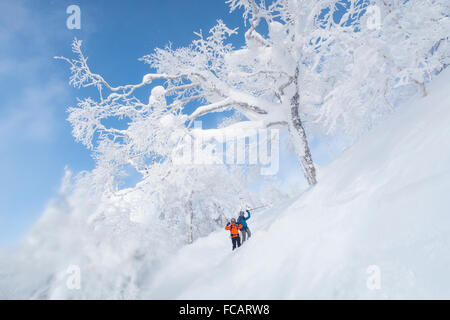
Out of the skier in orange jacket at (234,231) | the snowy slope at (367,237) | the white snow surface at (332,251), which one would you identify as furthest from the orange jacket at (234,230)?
the white snow surface at (332,251)

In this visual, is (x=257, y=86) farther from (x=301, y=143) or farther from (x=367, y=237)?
(x=367, y=237)

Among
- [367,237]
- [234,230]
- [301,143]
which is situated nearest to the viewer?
[367,237]

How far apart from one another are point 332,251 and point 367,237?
448 millimetres

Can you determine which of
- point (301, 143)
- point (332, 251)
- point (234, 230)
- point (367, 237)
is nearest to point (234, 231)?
point (234, 230)

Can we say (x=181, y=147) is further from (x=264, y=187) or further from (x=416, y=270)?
(x=264, y=187)

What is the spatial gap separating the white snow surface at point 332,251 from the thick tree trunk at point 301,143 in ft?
15.8

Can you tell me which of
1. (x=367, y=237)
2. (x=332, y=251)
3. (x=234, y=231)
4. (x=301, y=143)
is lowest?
(x=332, y=251)

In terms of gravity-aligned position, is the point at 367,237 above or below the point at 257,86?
below

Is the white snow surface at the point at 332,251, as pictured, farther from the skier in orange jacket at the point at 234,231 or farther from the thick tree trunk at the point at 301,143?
the thick tree trunk at the point at 301,143

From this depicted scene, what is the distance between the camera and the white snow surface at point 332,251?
8.55 ft

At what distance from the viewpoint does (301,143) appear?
9.38 meters

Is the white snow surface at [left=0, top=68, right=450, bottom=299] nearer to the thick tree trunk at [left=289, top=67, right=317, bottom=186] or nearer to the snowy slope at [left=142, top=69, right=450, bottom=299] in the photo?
the snowy slope at [left=142, top=69, right=450, bottom=299]

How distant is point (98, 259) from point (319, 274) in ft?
9.58

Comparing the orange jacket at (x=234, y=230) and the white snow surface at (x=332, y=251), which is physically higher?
the orange jacket at (x=234, y=230)
